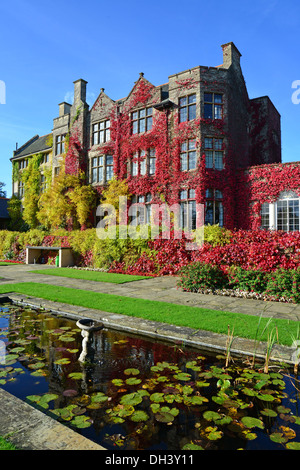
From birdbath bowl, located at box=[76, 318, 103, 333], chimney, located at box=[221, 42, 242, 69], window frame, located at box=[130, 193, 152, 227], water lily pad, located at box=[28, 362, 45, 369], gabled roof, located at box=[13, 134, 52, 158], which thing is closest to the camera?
water lily pad, located at box=[28, 362, 45, 369]

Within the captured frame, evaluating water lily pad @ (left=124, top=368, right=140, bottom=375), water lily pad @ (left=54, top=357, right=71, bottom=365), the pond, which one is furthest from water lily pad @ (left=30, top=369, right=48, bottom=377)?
water lily pad @ (left=124, top=368, right=140, bottom=375)

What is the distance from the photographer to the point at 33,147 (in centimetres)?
3541

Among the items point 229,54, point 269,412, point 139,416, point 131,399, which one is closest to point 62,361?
point 131,399

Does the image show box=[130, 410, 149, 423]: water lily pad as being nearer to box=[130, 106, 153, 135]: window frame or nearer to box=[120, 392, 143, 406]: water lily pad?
box=[120, 392, 143, 406]: water lily pad

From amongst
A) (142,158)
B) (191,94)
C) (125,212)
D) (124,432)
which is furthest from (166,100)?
(124,432)

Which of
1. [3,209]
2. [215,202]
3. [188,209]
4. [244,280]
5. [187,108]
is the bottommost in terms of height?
[244,280]

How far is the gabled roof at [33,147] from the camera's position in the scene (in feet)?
108

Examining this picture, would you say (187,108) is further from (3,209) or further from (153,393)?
(3,209)

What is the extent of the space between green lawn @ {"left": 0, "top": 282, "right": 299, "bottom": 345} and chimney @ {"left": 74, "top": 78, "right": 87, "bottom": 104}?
22.6 m

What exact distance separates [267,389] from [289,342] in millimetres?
1424

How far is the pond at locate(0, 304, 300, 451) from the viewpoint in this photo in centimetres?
260

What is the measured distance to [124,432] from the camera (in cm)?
264

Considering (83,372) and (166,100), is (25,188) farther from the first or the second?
(83,372)

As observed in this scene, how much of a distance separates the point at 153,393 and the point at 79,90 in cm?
2832
